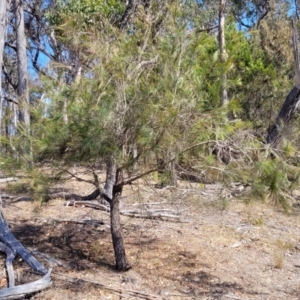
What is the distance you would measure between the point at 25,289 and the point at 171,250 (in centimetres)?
187

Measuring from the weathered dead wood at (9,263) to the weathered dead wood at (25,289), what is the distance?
166 mm

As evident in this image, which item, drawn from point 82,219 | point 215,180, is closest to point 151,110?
point 215,180

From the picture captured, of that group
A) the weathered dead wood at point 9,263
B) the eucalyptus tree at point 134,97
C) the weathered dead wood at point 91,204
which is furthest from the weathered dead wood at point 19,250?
the weathered dead wood at point 91,204

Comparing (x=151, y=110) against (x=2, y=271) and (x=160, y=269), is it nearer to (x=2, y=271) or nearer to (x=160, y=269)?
(x=160, y=269)

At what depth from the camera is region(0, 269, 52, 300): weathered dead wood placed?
3317mm

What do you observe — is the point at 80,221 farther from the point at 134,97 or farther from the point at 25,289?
the point at 134,97

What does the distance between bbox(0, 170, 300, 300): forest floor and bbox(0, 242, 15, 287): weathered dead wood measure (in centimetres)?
9

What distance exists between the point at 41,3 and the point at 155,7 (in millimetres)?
11430

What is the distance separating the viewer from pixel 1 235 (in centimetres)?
452

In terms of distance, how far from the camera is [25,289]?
3.42m

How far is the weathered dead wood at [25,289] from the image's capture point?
332cm

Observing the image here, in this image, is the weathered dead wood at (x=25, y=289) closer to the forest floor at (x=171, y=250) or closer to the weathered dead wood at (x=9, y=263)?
the forest floor at (x=171, y=250)

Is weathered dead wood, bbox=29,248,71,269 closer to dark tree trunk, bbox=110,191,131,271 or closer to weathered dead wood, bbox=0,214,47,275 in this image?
weathered dead wood, bbox=0,214,47,275

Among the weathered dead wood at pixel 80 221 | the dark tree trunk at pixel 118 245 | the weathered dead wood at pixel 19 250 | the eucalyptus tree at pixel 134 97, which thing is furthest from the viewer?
the weathered dead wood at pixel 80 221
